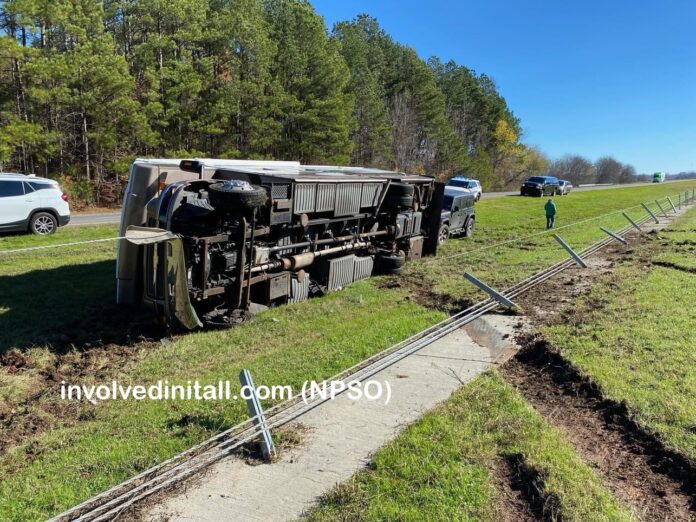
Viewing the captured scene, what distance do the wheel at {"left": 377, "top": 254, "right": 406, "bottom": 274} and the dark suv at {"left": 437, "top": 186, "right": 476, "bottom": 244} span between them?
14.0 feet

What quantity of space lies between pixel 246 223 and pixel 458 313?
12.0 feet

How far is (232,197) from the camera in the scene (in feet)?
21.1

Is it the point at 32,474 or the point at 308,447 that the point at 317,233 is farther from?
the point at 32,474

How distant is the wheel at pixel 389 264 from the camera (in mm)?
11281

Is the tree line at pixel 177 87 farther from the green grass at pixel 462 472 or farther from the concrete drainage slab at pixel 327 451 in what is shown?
the green grass at pixel 462 472

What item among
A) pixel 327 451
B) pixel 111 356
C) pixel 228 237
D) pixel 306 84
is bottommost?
pixel 111 356

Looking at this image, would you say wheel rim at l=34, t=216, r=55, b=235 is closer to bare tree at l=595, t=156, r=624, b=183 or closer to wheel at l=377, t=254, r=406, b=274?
wheel at l=377, t=254, r=406, b=274

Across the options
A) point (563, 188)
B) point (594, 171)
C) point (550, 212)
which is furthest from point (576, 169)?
point (550, 212)

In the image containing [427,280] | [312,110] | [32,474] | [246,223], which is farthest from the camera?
[312,110]

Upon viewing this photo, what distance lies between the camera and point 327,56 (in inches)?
1423

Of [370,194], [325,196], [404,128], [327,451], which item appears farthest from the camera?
[404,128]

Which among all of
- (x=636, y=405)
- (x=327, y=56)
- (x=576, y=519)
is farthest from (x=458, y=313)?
(x=327, y=56)

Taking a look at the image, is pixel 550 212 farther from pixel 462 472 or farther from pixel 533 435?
pixel 462 472

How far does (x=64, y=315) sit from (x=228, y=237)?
3118mm
